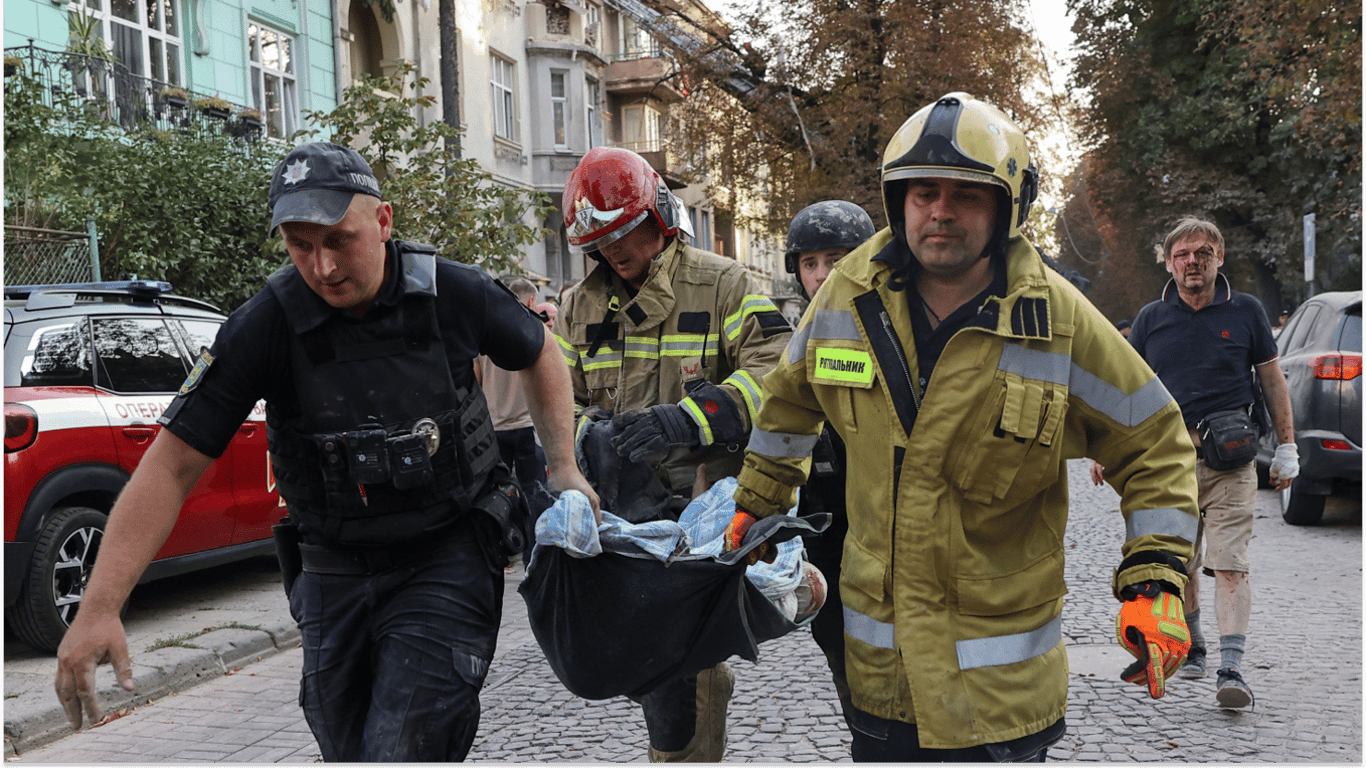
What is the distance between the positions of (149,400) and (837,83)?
73.1 feet

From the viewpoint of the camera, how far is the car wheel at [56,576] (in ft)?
20.1

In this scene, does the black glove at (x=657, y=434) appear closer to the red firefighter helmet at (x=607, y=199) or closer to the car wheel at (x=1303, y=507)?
the red firefighter helmet at (x=607, y=199)

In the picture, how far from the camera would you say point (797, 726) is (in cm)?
505

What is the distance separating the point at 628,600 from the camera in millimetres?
2943

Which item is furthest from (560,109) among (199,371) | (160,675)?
(199,371)

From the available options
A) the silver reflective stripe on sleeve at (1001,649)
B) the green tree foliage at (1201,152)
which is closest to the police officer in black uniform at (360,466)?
the silver reflective stripe on sleeve at (1001,649)

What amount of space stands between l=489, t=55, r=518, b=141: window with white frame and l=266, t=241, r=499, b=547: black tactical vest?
27.5 meters

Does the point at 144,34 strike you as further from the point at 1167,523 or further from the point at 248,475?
the point at 1167,523

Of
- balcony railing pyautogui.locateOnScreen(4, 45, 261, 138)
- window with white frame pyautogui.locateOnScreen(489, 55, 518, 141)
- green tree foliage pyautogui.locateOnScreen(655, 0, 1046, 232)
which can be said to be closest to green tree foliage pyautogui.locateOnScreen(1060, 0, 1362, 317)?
green tree foliage pyautogui.locateOnScreen(655, 0, 1046, 232)

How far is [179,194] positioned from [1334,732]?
10.3 m

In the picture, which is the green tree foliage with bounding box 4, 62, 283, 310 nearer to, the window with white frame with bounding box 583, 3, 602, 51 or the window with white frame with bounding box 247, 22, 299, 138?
the window with white frame with bounding box 247, 22, 299, 138

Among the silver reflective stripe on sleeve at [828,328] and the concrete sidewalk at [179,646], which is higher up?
the silver reflective stripe on sleeve at [828,328]

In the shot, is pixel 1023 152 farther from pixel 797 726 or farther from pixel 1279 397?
pixel 1279 397

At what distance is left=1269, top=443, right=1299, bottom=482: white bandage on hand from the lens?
5980 mm
